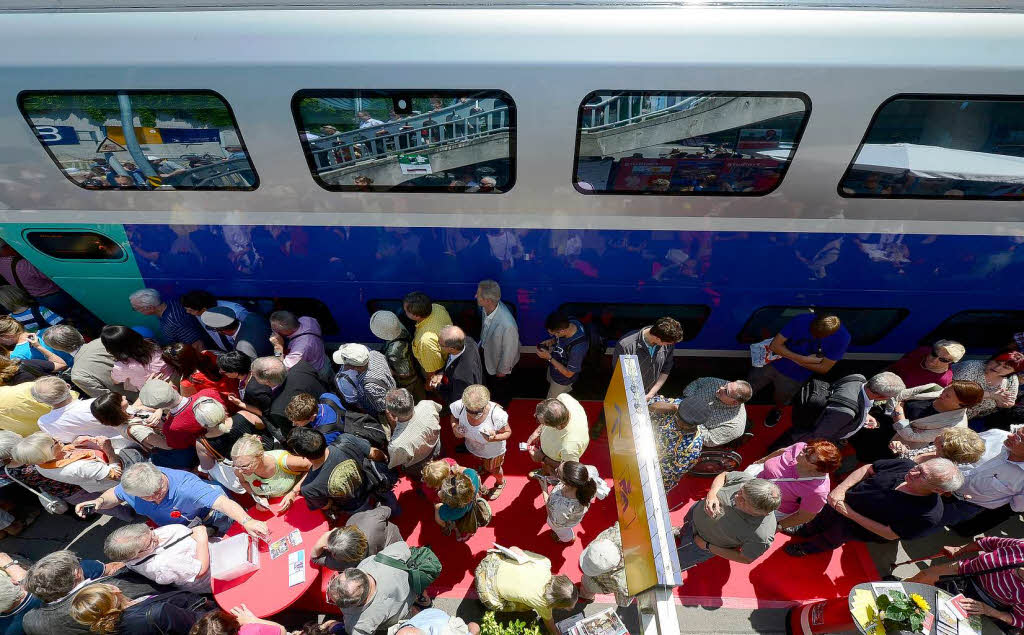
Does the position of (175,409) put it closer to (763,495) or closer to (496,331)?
(496,331)

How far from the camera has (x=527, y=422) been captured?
17.2 feet

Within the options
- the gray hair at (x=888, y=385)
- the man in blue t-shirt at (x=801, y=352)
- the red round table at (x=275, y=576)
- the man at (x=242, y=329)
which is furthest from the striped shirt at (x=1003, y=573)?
the man at (x=242, y=329)

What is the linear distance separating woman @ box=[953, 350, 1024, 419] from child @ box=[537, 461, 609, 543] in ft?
11.2

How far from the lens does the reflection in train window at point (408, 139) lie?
321 cm

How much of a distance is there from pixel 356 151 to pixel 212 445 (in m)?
2.89

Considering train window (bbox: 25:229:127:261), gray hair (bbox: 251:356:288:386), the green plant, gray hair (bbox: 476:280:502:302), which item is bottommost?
the green plant

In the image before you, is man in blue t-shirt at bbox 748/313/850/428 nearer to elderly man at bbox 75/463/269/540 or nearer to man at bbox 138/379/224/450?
elderly man at bbox 75/463/269/540

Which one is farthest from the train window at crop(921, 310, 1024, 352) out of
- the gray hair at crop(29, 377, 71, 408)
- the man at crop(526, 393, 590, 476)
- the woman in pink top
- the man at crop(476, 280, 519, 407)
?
the gray hair at crop(29, 377, 71, 408)

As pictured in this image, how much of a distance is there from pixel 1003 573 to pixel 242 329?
6.13 meters

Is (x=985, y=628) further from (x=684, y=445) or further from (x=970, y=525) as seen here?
(x=684, y=445)

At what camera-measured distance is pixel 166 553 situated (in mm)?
3182

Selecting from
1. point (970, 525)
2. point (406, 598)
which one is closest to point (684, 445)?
point (406, 598)

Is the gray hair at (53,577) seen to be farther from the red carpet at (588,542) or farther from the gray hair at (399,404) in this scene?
the red carpet at (588,542)

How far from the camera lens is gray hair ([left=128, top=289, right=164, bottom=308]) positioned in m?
4.25
